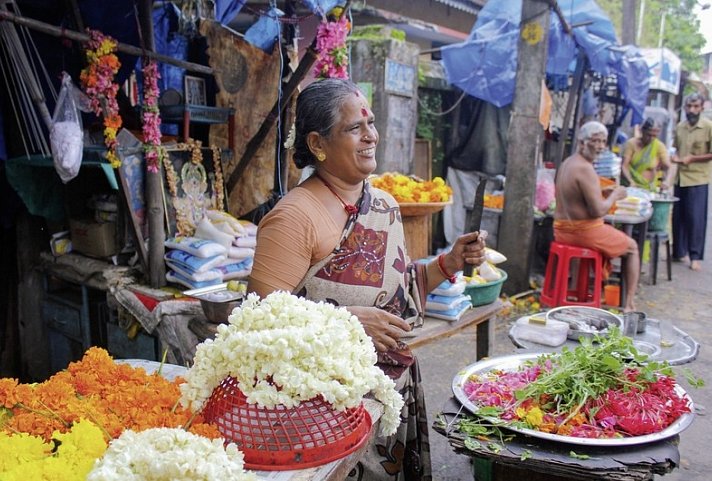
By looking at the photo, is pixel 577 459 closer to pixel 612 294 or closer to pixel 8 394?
pixel 8 394

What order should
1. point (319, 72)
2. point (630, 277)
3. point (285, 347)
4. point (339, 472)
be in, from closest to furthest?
point (285, 347) → point (339, 472) → point (319, 72) → point (630, 277)

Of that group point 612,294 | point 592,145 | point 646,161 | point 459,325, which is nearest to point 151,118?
point 459,325

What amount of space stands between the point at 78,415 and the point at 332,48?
11.1 ft

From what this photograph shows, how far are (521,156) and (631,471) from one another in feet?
17.9

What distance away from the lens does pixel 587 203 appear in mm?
6133

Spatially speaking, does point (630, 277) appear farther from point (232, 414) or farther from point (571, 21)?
point (232, 414)

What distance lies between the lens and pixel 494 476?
2600 millimetres

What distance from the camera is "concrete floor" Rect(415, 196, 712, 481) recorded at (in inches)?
154

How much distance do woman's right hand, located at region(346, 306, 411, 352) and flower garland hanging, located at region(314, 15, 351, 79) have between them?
2705 millimetres

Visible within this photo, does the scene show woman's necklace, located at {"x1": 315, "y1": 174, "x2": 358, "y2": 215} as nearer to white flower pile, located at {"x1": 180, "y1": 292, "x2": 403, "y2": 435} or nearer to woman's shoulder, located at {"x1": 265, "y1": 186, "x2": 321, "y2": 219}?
woman's shoulder, located at {"x1": 265, "y1": 186, "x2": 321, "y2": 219}

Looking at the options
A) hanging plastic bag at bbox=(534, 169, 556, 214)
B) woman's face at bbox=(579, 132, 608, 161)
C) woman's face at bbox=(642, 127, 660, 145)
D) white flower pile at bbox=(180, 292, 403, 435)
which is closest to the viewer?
white flower pile at bbox=(180, 292, 403, 435)

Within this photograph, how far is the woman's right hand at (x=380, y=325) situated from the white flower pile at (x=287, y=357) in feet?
1.51

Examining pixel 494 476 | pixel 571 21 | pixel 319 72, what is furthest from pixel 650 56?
pixel 494 476

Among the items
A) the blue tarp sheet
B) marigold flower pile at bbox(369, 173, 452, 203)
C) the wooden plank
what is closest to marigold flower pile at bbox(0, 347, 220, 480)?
the wooden plank
